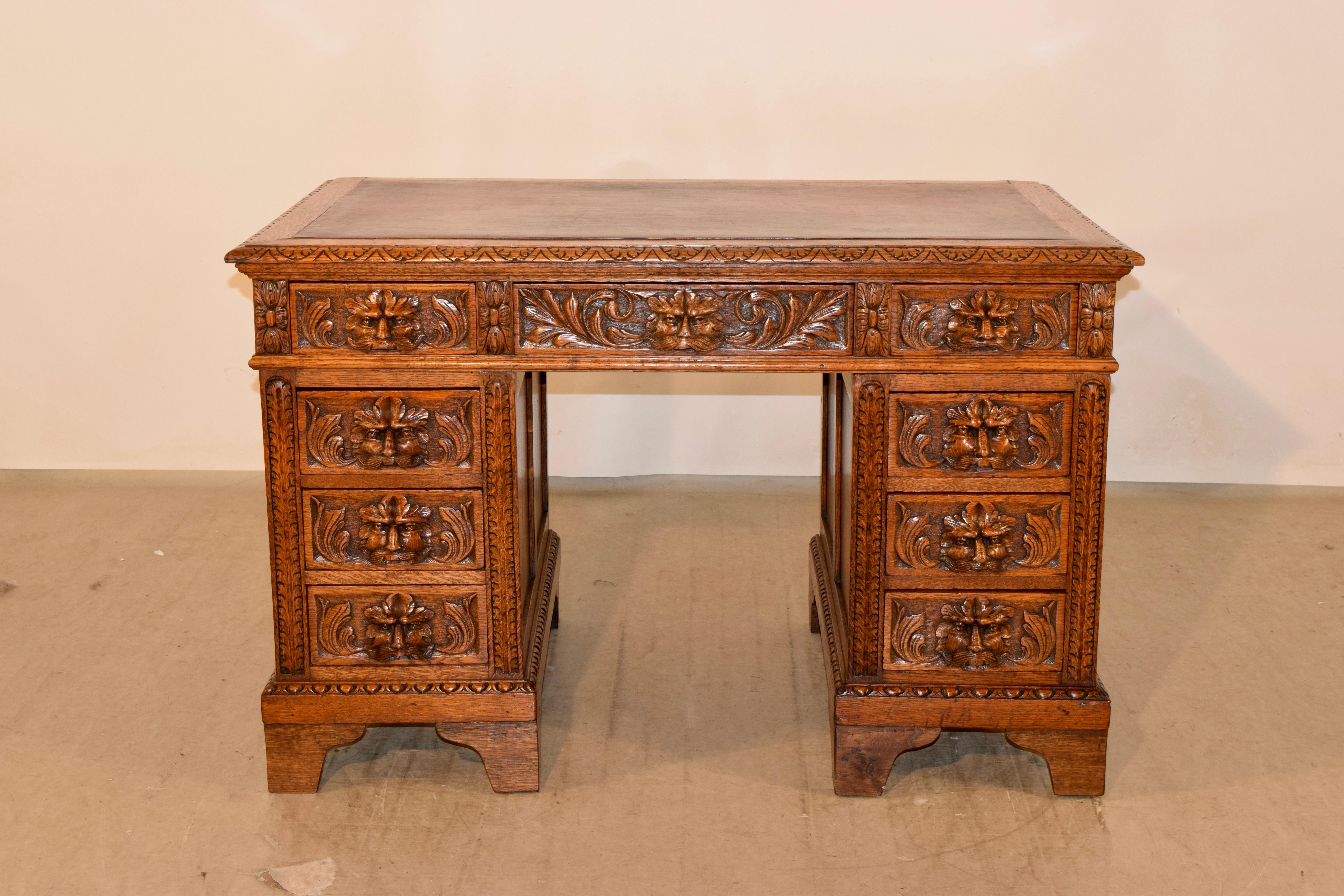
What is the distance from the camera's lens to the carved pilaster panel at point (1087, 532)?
92.5 inches

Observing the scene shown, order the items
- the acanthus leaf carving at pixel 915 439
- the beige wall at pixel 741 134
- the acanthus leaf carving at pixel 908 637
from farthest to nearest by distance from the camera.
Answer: the beige wall at pixel 741 134 → the acanthus leaf carving at pixel 908 637 → the acanthus leaf carving at pixel 915 439

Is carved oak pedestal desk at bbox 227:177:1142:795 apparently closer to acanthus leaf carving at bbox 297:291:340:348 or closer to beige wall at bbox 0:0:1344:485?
acanthus leaf carving at bbox 297:291:340:348

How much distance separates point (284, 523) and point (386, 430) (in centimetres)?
25

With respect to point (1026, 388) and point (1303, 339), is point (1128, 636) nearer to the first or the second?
point (1026, 388)

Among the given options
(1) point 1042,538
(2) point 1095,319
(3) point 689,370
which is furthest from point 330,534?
(2) point 1095,319

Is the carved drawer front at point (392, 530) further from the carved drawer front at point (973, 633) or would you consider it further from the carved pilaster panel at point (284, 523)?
the carved drawer front at point (973, 633)

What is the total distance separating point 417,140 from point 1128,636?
2443 millimetres

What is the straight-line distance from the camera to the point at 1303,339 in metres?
4.21

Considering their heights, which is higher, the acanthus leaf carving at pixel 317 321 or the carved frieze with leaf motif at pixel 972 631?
the acanthus leaf carving at pixel 317 321

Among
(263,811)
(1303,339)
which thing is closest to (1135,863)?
(263,811)

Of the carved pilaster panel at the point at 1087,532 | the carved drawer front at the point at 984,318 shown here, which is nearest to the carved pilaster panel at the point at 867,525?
the carved drawer front at the point at 984,318

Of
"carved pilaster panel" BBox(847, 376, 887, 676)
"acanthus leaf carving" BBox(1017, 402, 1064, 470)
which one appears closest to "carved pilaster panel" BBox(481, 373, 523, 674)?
"carved pilaster panel" BBox(847, 376, 887, 676)

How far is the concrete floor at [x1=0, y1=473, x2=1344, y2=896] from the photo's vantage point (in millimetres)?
2346

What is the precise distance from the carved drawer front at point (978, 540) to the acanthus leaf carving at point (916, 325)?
267mm
